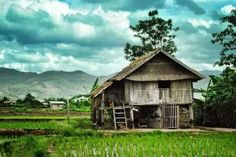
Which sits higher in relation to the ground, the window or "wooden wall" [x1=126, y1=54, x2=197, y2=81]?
"wooden wall" [x1=126, y1=54, x2=197, y2=81]

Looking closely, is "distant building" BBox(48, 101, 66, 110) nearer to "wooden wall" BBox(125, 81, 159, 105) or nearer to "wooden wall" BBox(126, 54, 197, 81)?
"wooden wall" BBox(125, 81, 159, 105)

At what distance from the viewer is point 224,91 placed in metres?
31.6

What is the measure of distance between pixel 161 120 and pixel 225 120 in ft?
14.3

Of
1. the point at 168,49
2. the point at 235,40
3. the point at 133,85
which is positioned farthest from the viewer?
the point at 168,49

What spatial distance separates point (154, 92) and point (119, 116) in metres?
3.03

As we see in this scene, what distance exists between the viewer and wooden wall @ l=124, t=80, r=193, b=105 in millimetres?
31016

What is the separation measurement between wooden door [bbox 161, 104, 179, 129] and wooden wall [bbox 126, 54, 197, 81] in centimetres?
197

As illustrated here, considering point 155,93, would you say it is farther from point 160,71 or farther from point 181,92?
point 181,92

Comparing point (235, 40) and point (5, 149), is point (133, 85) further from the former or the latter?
point (5, 149)

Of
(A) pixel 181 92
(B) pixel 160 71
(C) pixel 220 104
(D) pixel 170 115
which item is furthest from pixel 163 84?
(C) pixel 220 104

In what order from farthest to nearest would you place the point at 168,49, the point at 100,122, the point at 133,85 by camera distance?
the point at 168,49
the point at 100,122
the point at 133,85

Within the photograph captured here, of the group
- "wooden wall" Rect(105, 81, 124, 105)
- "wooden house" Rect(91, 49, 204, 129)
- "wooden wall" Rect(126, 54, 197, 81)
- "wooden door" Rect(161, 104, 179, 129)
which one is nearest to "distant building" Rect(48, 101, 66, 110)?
"wooden wall" Rect(105, 81, 124, 105)

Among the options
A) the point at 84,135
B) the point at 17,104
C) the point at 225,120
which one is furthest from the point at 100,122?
the point at 17,104

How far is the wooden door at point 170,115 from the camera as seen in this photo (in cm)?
3139
